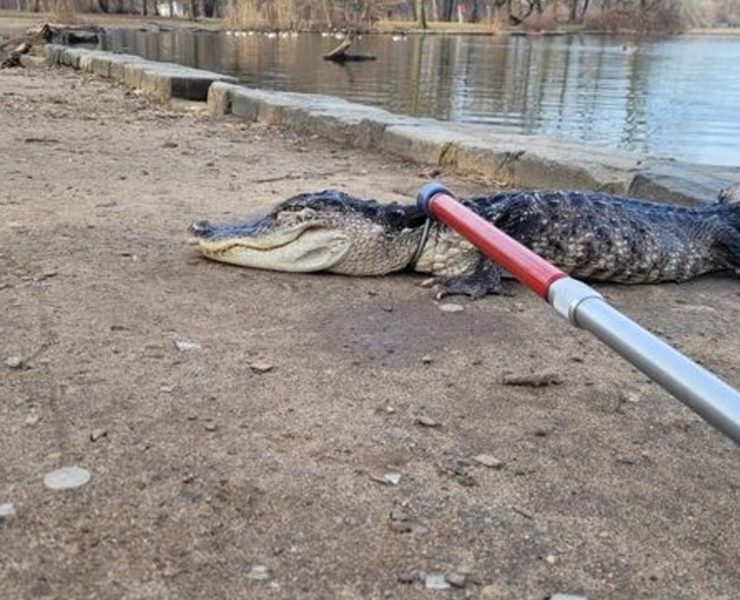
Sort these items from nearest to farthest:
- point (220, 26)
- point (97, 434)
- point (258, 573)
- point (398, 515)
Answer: point (258, 573) < point (398, 515) < point (97, 434) < point (220, 26)

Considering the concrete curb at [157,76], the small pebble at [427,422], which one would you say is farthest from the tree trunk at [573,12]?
the small pebble at [427,422]

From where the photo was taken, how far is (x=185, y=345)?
3.15 metres

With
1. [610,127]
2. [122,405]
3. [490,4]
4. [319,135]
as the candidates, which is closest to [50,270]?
[122,405]

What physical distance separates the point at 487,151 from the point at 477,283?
3101 millimetres

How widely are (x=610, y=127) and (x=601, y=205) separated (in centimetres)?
818

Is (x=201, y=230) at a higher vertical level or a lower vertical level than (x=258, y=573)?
higher

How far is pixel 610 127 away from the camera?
1207 cm

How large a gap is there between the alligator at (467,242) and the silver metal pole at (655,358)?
221cm

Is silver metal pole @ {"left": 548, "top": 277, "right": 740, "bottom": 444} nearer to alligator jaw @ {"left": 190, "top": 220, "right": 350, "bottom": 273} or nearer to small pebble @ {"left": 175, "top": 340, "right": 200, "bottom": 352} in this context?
small pebble @ {"left": 175, "top": 340, "right": 200, "bottom": 352}

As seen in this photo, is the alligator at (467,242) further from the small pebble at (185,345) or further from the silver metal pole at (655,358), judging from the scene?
the silver metal pole at (655,358)

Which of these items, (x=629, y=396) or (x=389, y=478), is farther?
(x=629, y=396)

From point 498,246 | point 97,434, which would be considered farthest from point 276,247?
point 498,246

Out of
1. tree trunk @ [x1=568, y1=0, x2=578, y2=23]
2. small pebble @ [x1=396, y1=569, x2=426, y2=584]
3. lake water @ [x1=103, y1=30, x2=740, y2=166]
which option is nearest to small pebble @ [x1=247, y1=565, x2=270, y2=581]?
small pebble @ [x1=396, y1=569, x2=426, y2=584]

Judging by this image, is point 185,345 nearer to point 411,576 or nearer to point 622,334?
point 411,576
